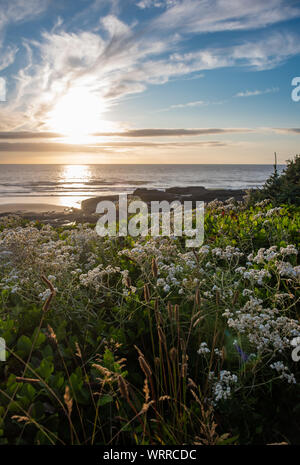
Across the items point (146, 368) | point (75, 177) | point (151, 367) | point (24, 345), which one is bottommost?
point (151, 367)

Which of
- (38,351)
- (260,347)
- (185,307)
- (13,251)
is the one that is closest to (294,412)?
(260,347)

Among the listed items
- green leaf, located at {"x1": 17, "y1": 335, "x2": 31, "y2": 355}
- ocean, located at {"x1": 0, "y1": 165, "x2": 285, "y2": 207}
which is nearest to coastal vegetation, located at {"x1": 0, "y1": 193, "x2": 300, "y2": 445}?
green leaf, located at {"x1": 17, "y1": 335, "x2": 31, "y2": 355}

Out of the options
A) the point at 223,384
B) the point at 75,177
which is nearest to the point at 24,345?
the point at 223,384

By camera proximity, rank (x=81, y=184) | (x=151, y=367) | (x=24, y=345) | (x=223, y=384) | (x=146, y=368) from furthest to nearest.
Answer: (x=81, y=184) < (x=151, y=367) < (x=24, y=345) < (x=223, y=384) < (x=146, y=368)

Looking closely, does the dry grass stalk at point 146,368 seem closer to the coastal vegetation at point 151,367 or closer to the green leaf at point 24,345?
the coastal vegetation at point 151,367

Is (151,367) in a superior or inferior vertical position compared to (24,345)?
inferior

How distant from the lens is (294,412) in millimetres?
2863

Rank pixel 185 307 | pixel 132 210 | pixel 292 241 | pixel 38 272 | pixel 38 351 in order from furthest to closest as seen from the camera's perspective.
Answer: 1. pixel 132 210
2. pixel 292 241
3. pixel 38 272
4. pixel 185 307
5. pixel 38 351

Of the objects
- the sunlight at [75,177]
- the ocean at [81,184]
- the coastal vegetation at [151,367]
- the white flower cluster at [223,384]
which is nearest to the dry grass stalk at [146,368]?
the coastal vegetation at [151,367]

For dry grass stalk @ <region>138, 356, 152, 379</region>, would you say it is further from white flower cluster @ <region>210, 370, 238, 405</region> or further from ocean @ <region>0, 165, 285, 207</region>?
ocean @ <region>0, 165, 285, 207</region>

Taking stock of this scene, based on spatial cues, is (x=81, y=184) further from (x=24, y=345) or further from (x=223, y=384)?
(x=223, y=384)
